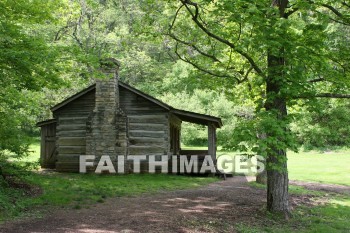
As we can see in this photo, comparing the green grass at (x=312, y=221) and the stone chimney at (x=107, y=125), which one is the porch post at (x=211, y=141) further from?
the green grass at (x=312, y=221)

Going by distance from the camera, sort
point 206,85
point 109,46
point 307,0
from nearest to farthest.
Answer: point 307,0 < point 206,85 < point 109,46

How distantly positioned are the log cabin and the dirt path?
564 cm

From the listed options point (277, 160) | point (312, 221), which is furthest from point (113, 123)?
point (312, 221)

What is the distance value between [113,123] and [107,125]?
349 mm

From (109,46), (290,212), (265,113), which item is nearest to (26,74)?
(265,113)

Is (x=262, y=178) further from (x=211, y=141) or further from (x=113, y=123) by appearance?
(x=113, y=123)

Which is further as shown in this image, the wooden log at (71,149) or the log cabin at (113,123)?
the wooden log at (71,149)

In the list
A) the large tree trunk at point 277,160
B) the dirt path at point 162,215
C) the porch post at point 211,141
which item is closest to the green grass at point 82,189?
the dirt path at point 162,215

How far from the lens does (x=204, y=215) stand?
10914 mm

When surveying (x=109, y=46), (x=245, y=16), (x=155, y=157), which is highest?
(x=109, y=46)

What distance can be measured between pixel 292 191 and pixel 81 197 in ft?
32.7

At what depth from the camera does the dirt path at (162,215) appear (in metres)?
8.90

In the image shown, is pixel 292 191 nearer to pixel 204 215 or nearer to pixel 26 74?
pixel 204 215

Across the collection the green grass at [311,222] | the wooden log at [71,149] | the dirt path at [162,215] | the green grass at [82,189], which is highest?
the wooden log at [71,149]
